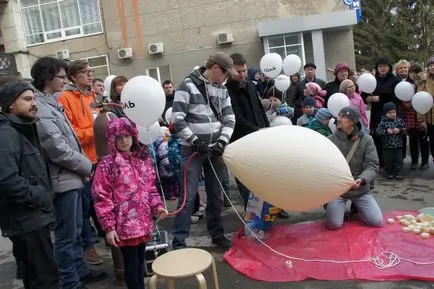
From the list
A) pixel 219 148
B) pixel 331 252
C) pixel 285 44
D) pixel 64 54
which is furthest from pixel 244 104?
pixel 64 54

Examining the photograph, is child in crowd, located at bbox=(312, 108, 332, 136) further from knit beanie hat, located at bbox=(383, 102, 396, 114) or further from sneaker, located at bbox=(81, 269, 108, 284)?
sneaker, located at bbox=(81, 269, 108, 284)

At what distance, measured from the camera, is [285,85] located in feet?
20.7

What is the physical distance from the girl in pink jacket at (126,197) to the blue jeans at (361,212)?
2034 millimetres

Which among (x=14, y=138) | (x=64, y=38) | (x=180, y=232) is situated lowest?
(x=180, y=232)

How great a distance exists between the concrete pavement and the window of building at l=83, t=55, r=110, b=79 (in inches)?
450

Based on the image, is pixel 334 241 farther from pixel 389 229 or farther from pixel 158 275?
pixel 158 275

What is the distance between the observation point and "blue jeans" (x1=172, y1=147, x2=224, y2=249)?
387 cm

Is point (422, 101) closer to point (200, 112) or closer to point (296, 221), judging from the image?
point (296, 221)

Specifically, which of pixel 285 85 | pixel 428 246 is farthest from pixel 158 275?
pixel 285 85

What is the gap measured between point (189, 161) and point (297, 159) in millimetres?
1158

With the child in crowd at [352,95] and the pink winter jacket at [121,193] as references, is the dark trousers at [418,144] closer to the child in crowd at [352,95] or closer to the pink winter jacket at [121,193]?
the child in crowd at [352,95]

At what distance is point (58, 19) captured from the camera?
16.3m

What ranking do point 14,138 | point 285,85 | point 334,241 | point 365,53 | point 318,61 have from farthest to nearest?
point 365,53, point 318,61, point 285,85, point 334,241, point 14,138

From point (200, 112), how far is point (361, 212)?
6.52ft
